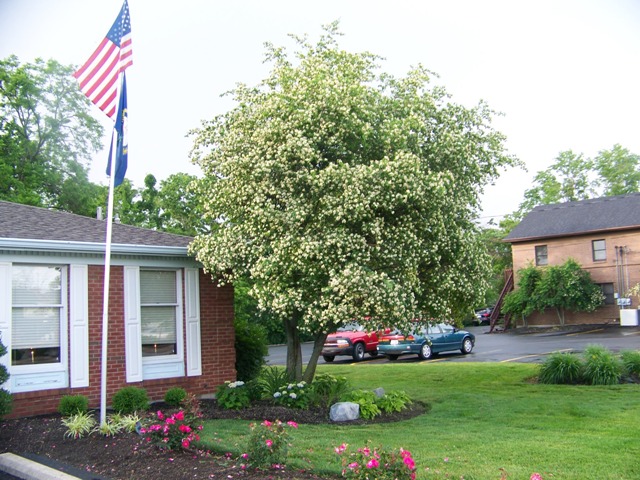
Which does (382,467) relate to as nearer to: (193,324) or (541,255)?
(193,324)

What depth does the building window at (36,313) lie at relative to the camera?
34.2 feet

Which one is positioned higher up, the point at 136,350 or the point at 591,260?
the point at 591,260

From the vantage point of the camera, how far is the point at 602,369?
1423cm

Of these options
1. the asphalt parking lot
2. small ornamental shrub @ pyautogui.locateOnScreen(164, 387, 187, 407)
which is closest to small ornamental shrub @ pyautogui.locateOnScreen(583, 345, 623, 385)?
the asphalt parking lot

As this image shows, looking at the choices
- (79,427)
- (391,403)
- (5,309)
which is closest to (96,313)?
(5,309)

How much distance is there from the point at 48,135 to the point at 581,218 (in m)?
31.2

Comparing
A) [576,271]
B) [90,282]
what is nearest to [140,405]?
[90,282]

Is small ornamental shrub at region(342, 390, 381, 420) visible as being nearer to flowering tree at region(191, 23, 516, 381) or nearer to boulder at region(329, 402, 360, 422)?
boulder at region(329, 402, 360, 422)

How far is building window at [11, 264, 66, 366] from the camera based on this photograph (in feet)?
34.2

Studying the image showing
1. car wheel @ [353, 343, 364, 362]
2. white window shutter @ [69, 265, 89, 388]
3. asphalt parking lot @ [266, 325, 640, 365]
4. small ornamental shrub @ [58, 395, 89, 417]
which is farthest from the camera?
car wheel @ [353, 343, 364, 362]

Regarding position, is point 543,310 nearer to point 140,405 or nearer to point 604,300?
point 604,300

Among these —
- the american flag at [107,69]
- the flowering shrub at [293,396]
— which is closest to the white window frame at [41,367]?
the american flag at [107,69]

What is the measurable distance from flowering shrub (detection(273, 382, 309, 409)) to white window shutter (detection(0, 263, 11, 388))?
4.38 meters

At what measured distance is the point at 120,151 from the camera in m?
9.95
